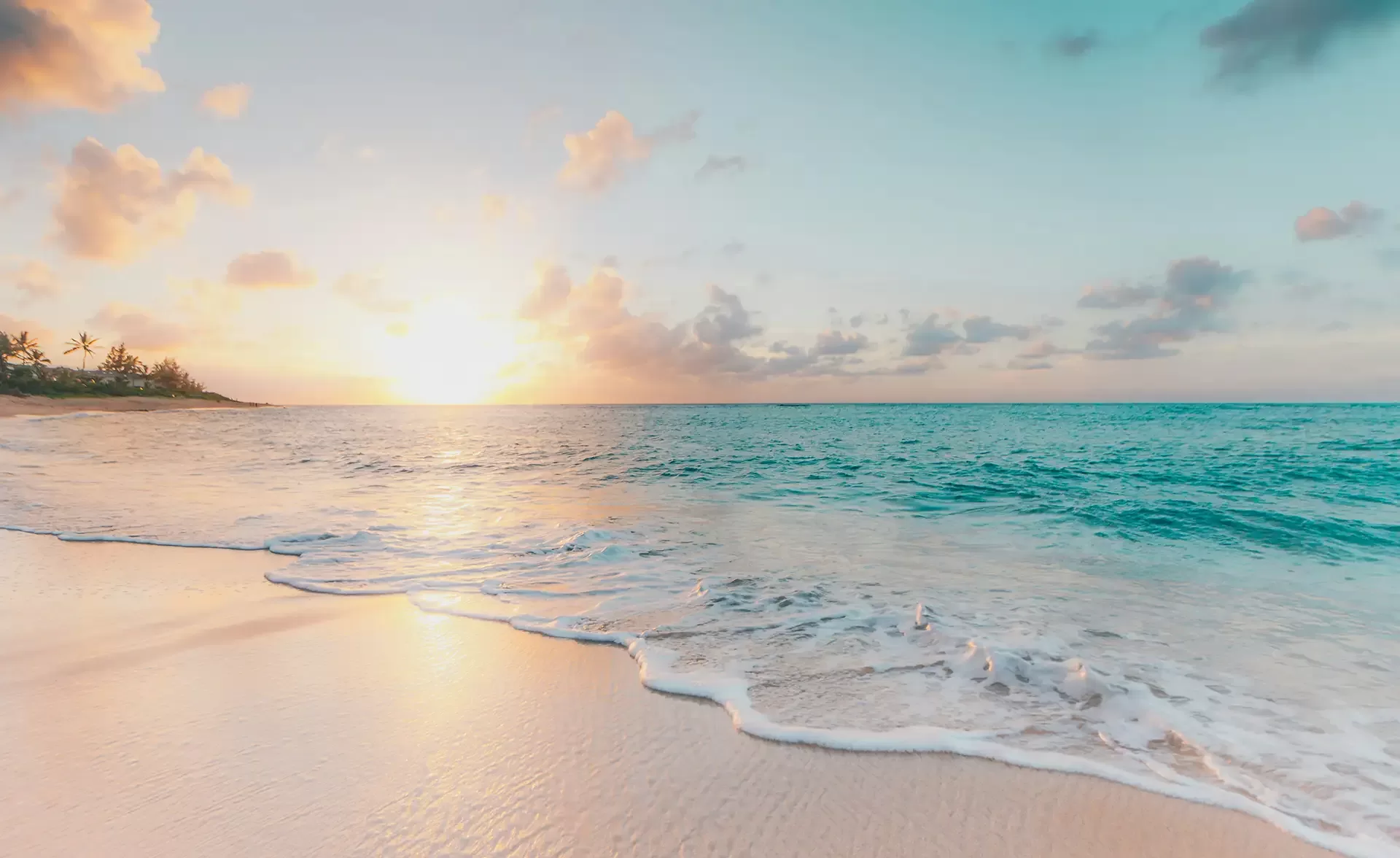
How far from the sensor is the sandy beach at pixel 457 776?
271cm

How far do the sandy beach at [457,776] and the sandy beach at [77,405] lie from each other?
71.7 meters

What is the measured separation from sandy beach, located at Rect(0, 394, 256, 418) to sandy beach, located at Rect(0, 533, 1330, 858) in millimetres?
71659

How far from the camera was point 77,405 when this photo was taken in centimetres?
6912

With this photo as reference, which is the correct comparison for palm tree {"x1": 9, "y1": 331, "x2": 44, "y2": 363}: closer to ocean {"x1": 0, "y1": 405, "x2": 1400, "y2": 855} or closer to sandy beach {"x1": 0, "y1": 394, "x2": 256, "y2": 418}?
sandy beach {"x1": 0, "y1": 394, "x2": 256, "y2": 418}

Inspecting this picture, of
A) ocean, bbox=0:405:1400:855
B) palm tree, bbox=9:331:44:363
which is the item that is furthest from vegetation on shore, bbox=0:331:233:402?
ocean, bbox=0:405:1400:855

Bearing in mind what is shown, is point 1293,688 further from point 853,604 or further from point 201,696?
point 201,696

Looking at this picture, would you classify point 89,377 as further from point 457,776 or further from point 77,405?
point 457,776

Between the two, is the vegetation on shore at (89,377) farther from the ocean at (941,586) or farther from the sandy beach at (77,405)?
the ocean at (941,586)

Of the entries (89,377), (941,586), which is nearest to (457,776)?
(941,586)

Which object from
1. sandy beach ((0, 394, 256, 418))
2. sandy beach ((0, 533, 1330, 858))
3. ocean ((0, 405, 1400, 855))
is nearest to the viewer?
sandy beach ((0, 533, 1330, 858))

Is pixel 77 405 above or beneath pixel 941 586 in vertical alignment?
above

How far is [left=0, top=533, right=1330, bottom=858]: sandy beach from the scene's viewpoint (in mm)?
2709

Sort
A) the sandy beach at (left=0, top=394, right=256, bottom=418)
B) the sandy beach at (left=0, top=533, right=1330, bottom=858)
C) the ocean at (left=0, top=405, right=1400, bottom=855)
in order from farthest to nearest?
1. the sandy beach at (left=0, top=394, right=256, bottom=418)
2. the ocean at (left=0, top=405, right=1400, bottom=855)
3. the sandy beach at (left=0, top=533, right=1330, bottom=858)

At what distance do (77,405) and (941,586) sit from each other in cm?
9651
